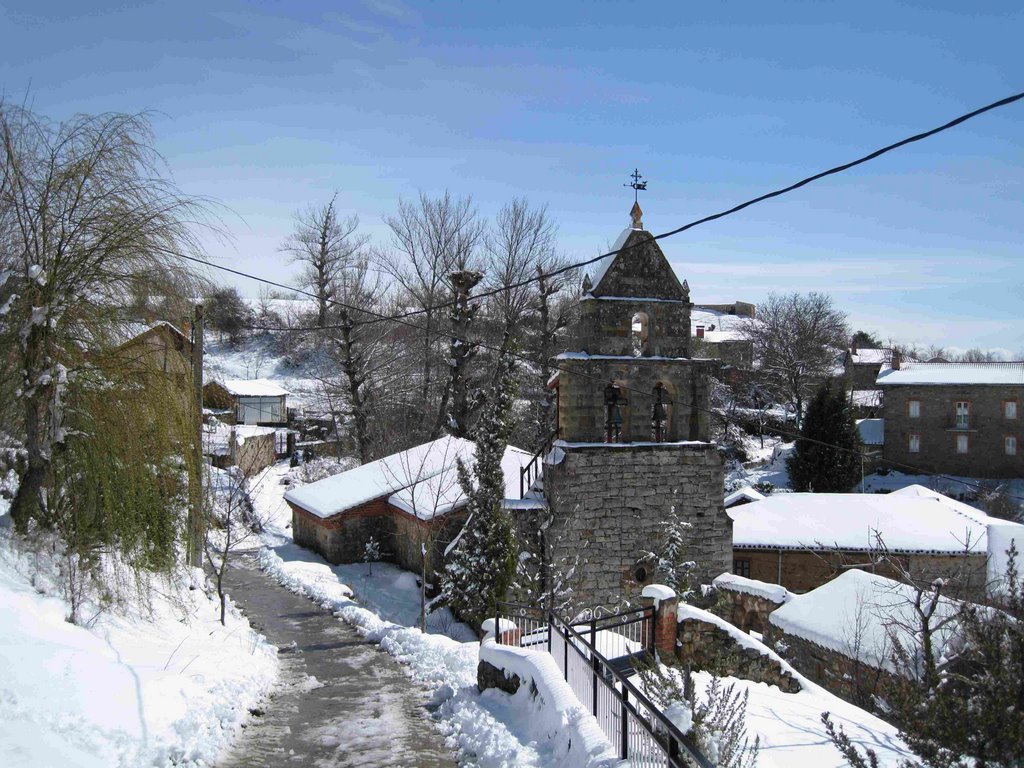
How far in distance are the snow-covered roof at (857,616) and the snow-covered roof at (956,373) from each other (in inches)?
1234

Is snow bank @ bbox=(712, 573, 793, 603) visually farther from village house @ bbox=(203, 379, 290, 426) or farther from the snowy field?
village house @ bbox=(203, 379, 290, 426)

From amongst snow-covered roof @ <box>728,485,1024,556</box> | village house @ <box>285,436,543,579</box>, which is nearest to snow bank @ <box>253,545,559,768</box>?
village house @ <box>285,436,543,579</box>

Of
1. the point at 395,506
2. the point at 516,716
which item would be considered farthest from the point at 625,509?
the point at 395,506

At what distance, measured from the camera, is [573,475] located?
1355 centimetres

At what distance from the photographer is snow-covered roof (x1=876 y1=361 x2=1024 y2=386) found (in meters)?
40.1

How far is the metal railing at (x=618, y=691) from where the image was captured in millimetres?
4848

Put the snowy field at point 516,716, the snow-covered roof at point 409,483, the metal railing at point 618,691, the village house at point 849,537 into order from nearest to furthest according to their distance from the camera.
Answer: the metal railing at point 618,691, the snowy field at point 516,716, the snow-covered roof at point 409,483, the village house at point 849,537

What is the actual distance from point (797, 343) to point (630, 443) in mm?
36981

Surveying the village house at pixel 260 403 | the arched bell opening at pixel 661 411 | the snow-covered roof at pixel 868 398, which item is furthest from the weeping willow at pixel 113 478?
the snow-covered roof at pixel 868 398

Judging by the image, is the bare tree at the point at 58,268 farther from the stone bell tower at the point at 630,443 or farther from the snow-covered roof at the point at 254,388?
the snow-covered roof at the point at 254,388

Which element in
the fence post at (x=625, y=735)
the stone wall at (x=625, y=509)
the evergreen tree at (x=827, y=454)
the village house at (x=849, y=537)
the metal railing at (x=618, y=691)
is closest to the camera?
the metal railing at (x=618, y=691)

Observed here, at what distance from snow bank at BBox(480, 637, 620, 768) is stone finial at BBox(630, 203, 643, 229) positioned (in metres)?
8.48

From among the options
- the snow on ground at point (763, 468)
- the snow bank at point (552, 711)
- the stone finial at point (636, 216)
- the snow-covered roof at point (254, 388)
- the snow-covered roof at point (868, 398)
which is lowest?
the snow on ground at point (763, 468)

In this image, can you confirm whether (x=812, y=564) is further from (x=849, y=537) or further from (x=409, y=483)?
(x=409, y=483)
